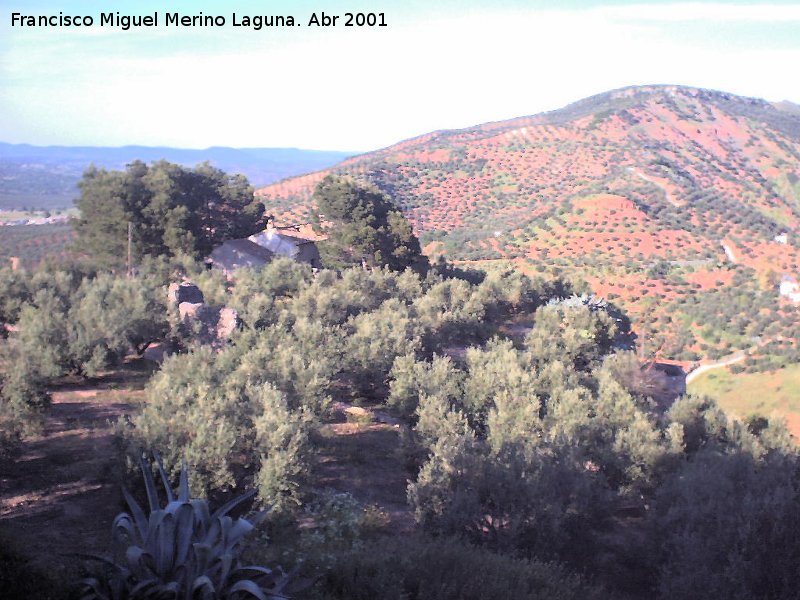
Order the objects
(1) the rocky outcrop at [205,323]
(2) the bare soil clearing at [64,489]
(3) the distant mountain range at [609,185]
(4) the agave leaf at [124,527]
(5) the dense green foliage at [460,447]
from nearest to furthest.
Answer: (4) the agave leaf at [124,527], (2) the bare soil clearing at [64,489], (5) the dense green foliage at [460,447], (1) the rocky outcrop at [205,323], (3) the distant mountain range at [609,185]

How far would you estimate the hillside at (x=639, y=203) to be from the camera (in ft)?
120

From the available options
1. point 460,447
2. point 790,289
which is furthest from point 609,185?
point 460,447

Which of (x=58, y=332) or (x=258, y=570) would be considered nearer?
(x=258, y=570)

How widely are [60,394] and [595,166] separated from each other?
187 ft

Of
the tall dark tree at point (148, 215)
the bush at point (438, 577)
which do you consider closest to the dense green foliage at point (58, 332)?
the bush at point (438, 577)

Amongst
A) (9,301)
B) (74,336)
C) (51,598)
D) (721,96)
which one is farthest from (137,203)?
(721,96)

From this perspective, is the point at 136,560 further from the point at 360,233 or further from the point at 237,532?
the point at 360,233

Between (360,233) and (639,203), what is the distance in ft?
103

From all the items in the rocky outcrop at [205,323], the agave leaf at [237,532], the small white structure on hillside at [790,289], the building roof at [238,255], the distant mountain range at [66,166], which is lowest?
the small white structure on hillside at [790,289]

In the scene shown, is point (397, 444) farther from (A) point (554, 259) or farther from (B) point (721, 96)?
(B) point (721, 96)

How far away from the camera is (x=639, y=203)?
5056 cm

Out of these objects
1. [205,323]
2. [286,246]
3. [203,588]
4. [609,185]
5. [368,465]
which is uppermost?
[609,185]

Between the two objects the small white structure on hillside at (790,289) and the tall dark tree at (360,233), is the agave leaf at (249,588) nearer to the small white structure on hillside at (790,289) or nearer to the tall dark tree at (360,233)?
the tall dark tree at (360,233)

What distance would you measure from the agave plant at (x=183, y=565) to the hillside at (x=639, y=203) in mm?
28338
